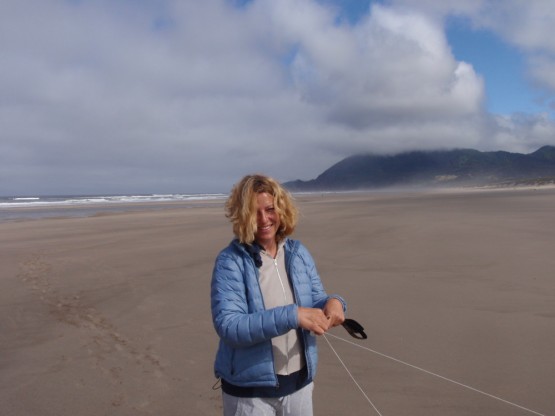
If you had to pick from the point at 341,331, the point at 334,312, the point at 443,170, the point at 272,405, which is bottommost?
the point at 341,331

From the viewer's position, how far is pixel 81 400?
12.7 feet

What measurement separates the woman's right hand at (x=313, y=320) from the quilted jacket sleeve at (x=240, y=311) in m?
0.03

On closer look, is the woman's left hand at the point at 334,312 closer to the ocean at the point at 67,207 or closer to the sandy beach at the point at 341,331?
the sandy beach at the point at 341,331

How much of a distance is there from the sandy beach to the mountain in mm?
113600

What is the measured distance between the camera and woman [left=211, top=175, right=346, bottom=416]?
1.89 metres

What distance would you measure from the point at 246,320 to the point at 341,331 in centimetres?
361

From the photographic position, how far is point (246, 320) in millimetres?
1876

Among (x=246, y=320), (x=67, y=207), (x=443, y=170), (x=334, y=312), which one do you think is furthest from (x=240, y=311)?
(x=443, y=170)

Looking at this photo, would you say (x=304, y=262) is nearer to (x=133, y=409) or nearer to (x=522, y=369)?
(x=133, y=409)

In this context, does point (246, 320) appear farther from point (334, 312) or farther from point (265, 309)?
point (334, 312)

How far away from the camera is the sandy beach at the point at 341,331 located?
3760mm

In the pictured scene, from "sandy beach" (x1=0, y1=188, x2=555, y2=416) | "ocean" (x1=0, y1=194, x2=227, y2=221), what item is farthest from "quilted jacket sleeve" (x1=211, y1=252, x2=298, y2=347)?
"ocean" (x1=0, y1=194, x2=227, y2=221)

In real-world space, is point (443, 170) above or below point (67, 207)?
above

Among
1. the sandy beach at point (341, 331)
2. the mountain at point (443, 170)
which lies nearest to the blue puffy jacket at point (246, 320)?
the sandy beach at point (341, 331)
